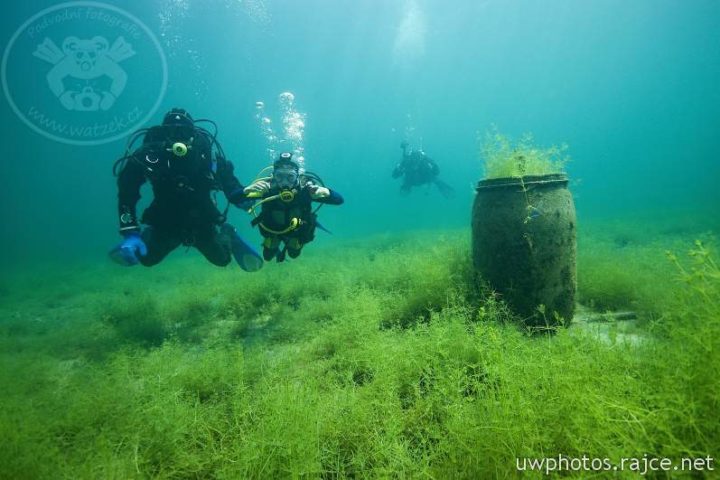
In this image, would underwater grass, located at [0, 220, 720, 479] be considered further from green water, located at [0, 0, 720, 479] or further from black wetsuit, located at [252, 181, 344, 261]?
black wetsuit, located at [252, 181, 344, 261]

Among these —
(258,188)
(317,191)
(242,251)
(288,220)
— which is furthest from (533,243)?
(242,251)

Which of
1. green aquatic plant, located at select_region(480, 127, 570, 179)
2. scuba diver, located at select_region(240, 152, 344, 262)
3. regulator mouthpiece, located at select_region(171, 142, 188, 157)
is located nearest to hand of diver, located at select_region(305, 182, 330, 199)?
scuba diver, located at select_region(240, 152, 344, 262)

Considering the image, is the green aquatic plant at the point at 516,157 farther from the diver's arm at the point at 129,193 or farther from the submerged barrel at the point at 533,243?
the diver's arm at the point at 129,193

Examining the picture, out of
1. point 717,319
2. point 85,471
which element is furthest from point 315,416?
point 717,319

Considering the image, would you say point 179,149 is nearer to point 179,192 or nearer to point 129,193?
point 179,192

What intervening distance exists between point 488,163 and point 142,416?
518 centimetres

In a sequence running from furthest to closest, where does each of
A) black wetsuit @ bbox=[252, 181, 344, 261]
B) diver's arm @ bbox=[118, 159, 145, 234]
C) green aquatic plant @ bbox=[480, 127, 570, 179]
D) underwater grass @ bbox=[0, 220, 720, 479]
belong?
black wetsuit @ bbox=[252, 181, 344, 261] → diver's arm @ bbox=[118, 159, 145, 234] → green aquatic plant @ bbox=[480, 127, 570, 179] → underwater grass @ bbox=[0, 220, 720, 479]

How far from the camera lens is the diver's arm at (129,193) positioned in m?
5.25

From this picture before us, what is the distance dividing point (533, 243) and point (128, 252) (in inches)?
231

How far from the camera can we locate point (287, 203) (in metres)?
5.62

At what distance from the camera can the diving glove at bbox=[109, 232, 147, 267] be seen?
4746 millimetres

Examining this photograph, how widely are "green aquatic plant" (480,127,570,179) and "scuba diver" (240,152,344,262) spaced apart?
8.57 ft

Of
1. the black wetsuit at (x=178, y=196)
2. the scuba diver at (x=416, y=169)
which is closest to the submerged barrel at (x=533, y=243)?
the black wetsuit at (x=178, y=196)

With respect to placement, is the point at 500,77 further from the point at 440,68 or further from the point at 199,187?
the point at 199,187
